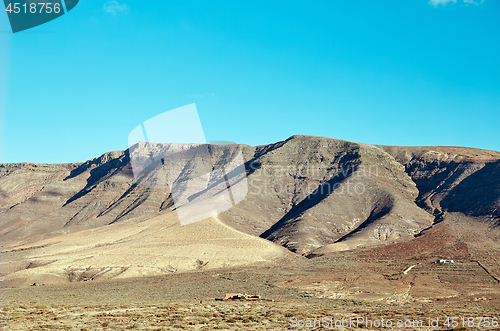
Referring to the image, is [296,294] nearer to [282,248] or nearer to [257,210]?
[282,248]

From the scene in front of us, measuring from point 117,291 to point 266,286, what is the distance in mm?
16097

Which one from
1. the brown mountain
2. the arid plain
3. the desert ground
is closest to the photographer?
the desert ground

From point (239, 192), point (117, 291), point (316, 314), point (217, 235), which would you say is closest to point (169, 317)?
point (316, 314)

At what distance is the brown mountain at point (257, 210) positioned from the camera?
207ft

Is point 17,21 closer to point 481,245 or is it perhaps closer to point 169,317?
point 169,317

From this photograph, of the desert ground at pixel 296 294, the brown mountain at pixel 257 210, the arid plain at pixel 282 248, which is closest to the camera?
the desert ground at pixel 296 294

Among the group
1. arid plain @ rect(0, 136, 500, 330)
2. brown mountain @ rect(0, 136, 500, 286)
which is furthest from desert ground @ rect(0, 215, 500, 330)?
brown mountain @ rect(0, 136, 500, 286)

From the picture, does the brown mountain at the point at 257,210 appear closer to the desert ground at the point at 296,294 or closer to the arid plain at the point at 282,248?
the arid plain at the point at 282,248

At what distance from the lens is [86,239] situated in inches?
3177

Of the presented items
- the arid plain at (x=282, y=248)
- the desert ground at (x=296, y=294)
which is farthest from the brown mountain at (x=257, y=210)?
the desert ground at (x=296, y=294)

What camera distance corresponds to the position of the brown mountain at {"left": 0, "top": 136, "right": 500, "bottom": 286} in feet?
207

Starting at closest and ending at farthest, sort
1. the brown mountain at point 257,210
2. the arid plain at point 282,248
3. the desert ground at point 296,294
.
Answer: the desert ground at point 296,294 → the arid plain at point 282,248 → the brown mountain at point 257,210

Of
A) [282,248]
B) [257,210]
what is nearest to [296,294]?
[282,248]

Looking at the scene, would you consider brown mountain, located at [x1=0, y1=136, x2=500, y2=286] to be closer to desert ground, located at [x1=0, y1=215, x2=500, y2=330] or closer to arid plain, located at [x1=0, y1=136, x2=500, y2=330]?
arid plain, located at [x1=0, y1=136, x2=500, y2=330]
